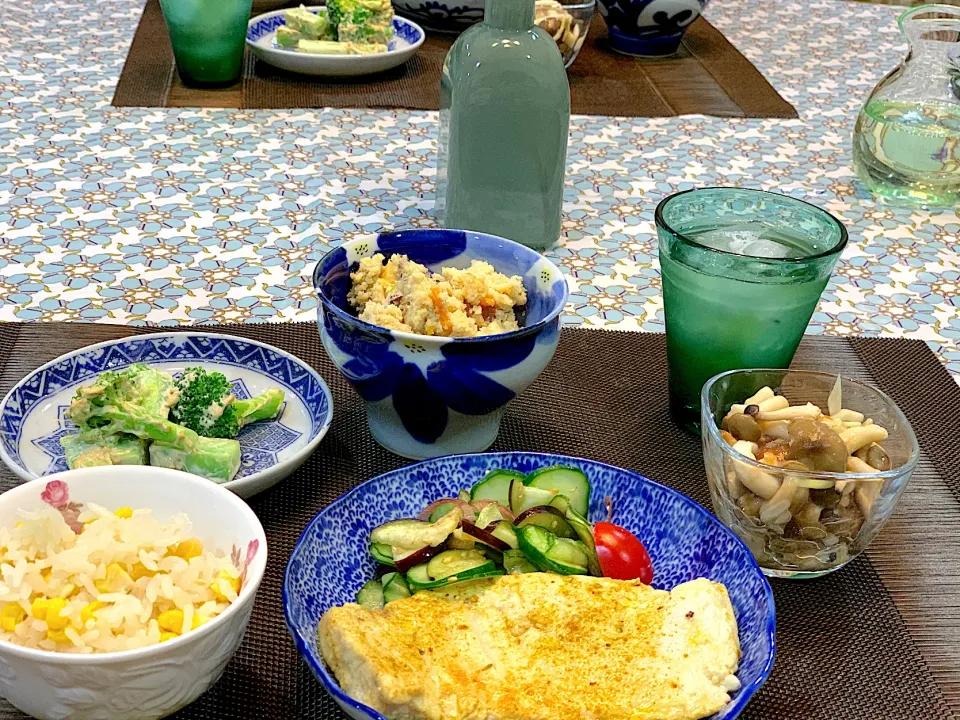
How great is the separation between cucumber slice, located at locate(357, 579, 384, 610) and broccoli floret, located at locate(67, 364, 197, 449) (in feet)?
0.84

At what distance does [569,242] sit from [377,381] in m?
0.76

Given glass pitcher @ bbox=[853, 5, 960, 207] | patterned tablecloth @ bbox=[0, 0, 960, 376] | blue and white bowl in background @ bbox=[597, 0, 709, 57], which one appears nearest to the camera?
patterned tablecloth @ bbox=[0, 0, 960, 376]

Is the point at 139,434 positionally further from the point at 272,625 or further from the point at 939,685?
the point at 939,685

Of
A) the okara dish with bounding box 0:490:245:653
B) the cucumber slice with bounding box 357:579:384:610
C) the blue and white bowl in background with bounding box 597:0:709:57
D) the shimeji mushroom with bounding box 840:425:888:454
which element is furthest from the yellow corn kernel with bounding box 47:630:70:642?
the blue and white bowl in background with bounding box 597:0:709:57

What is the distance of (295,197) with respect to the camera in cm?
191

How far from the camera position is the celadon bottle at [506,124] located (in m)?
1.59

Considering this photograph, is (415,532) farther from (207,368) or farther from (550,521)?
(207,368)

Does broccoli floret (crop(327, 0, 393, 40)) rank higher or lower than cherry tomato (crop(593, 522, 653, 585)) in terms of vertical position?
higher

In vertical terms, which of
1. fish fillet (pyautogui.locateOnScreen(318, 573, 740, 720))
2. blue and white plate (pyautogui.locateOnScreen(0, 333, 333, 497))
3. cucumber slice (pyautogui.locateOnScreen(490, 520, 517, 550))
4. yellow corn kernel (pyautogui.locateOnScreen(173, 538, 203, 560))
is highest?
yellow corn kernel (pyautogui.locateOnScreen(173, 538, 203, 560))

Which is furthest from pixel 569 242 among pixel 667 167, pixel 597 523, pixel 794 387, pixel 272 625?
pixel 272 625

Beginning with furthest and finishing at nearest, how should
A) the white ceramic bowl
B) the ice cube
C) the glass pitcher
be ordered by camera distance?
the glass pitcher < the ice cube < the white ceramic bowl

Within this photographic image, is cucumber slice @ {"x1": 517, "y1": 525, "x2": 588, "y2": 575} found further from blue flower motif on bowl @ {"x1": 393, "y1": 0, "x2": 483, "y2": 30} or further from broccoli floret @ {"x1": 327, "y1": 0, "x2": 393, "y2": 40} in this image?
blue flower motif on bowl @ {"x1": 393, "y1": 0, "x2": 483, "y2": 30}

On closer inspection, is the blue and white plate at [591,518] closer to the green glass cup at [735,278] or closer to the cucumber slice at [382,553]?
the cucumber slice at [382,553]

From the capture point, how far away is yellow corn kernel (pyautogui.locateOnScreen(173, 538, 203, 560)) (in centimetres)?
88
